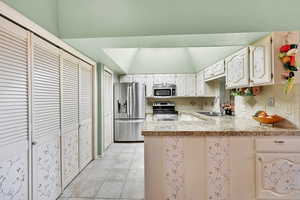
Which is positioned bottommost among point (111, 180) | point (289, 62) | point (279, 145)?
point (111, 180)

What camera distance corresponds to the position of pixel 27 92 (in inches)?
63.9

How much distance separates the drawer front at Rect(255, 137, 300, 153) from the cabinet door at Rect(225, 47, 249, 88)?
0.85 meters

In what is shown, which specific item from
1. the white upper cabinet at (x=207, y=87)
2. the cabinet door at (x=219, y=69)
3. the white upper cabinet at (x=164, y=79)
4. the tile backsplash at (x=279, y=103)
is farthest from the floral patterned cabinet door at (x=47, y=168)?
the white upper cabinet at (x=207, y=87)

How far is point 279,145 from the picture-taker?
1.87 metres

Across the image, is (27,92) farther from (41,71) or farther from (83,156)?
(83,156)

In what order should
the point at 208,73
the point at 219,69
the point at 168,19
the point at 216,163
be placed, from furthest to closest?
the point at 208,73 < the point at 219,69 < the point at 168,19 < the point at 216,163

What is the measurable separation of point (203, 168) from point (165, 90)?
3.34 m

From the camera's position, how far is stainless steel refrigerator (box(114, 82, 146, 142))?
16.0 feet

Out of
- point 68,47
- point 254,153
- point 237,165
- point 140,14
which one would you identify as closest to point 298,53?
point 254,153

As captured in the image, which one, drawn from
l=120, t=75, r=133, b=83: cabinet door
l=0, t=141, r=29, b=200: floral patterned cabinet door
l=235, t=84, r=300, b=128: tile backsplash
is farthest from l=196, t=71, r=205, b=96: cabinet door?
l=0, t=141, r=29, b=200: floral patterned cabinet door

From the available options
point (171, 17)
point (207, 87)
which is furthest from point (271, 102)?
point (207, 87)

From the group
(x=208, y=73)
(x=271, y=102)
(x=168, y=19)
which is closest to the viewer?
(x=168, y=19)

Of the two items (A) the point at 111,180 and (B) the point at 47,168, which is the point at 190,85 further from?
(B) the point at 47,168

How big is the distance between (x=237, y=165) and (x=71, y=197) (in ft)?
6.78
